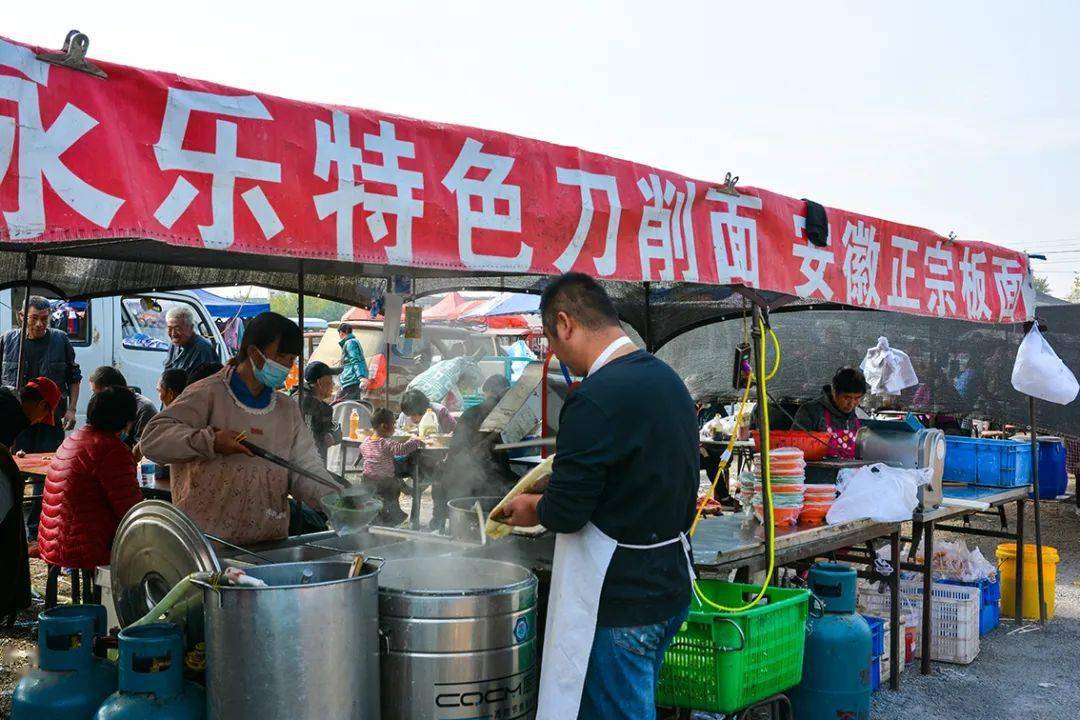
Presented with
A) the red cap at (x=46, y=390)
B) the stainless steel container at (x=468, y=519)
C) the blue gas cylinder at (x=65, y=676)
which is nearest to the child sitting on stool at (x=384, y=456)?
the red cap at (x=46, y=390)

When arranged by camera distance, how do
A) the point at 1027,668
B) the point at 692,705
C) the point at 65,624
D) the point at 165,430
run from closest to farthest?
the point at 65,624, the point at 165,430, the point at 692,705, the point at 1027,668

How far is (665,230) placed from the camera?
391 cm

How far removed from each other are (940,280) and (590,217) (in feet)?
10.2

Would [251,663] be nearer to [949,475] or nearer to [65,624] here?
[65,624]

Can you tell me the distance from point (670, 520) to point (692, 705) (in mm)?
1320

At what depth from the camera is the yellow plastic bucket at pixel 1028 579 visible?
22.7 ft

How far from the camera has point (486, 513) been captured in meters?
3.74

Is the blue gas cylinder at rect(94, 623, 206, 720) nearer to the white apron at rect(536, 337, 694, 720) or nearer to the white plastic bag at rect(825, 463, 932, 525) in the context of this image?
the white apron at rect(536, 337, 694, 720)

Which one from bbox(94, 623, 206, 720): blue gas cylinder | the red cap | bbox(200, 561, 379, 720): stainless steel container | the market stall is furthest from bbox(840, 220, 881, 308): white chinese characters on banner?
the red cap

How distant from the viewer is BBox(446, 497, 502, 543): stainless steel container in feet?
12.2

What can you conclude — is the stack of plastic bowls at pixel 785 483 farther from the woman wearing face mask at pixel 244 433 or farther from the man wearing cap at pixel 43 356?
the man wearing cap at pixel 43 356

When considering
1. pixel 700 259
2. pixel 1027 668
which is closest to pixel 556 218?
pixel 700 259

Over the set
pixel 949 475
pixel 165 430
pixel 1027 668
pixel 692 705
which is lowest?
pixel 1027 668

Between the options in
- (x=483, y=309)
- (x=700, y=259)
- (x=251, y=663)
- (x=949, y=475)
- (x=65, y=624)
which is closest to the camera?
(x=251, y=663)
